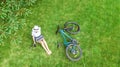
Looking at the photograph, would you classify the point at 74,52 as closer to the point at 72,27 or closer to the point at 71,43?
the point at 71,43

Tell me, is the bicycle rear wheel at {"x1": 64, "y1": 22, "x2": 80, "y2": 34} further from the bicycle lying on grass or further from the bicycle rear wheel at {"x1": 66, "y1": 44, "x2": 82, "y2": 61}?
the bicycle rear wheel at {"x1": 66, "y1": 44, "x2": 82, "y2": 61}

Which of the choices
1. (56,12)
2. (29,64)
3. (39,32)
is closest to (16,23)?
(39,32)

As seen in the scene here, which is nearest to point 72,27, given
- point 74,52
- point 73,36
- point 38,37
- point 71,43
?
point 73,36

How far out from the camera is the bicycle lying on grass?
11.5 meters

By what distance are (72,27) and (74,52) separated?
1.41 meters

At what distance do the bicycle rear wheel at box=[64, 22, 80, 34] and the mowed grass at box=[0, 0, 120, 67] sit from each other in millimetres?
246

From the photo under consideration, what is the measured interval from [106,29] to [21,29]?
13.4 ft

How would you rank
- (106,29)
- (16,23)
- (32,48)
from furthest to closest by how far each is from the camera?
(106,29) < (32,48) < (16,23)

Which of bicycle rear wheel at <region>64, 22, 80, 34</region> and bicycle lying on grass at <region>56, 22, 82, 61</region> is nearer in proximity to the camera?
bicycle lying on grass at <region>56, 22, 82, 61</region>

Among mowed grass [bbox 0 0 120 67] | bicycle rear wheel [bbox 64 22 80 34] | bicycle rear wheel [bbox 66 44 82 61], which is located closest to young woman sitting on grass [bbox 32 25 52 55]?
mowed grass [bbox 0 0 120 67]

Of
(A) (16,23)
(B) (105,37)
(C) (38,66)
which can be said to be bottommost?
(C) (38,66)

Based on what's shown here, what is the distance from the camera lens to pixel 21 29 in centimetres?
1236

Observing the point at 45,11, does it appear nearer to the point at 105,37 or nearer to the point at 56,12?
the point at 56,12

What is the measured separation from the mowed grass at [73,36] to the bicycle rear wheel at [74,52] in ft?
0.66
